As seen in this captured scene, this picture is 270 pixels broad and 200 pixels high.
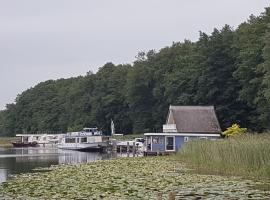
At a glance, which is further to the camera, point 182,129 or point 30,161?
point 182,129

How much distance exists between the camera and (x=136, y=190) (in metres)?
25.9

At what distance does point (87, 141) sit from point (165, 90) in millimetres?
17220

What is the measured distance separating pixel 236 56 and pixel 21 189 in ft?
191

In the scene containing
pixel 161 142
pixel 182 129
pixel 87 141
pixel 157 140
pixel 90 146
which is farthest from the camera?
pixel 87 141

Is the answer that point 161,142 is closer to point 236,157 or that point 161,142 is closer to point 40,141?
point 236,157

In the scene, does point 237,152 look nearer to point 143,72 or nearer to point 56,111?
point 143,72

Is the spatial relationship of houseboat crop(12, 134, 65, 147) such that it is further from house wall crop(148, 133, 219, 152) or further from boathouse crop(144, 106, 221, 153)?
house wall crop(148, 133, 219, 152)

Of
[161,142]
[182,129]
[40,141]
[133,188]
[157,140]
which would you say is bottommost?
[133,188]

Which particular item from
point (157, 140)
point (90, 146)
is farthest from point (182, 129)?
point (90, 146)

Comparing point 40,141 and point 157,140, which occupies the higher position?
point 40,141

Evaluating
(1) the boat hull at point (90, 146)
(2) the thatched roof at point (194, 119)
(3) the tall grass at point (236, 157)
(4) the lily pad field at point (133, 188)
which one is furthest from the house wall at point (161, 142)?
(4) the lily pad field at point (133, 188)

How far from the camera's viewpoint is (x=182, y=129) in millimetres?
71562

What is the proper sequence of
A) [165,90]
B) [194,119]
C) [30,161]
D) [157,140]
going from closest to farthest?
1. [30,161]
2. [157,140]
3. [194,119]
4. [165,90]

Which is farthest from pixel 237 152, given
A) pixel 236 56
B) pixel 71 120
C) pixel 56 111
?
pixel 56 111
